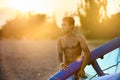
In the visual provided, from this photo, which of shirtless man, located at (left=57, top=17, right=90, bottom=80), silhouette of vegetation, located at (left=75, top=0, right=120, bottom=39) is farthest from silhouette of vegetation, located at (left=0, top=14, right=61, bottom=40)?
shirtless man, located at (left=57, top=17, right=90, bottom=80)

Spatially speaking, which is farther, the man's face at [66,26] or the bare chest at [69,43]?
the bare chest at [69,43]

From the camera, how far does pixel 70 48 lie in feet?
21.7

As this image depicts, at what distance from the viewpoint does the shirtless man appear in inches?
248

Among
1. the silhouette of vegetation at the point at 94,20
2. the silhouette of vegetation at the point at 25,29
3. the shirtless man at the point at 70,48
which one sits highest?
the silhouette of vegetation at the point at 25,29

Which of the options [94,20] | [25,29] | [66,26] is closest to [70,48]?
[66,26]

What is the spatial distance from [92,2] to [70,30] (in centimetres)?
3935

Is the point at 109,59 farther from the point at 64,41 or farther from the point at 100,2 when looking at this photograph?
the point at 100,2

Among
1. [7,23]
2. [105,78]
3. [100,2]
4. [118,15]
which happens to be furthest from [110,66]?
[7,23]

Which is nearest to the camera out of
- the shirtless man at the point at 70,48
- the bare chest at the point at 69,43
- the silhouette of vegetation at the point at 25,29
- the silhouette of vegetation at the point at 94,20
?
the shirtless man at the point at 70,48

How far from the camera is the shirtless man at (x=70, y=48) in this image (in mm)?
6297

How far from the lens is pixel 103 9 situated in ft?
147

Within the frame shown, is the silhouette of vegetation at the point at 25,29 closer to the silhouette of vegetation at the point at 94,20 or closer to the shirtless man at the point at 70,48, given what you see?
the silhouette of vegetation at the point at 94,20

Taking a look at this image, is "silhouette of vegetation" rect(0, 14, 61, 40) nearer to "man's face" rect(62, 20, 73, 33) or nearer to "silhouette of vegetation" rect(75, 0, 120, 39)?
"silhouette of vegetation" rect(75, 0, 120, 39)

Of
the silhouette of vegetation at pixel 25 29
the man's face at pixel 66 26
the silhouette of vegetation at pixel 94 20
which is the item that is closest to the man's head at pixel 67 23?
the man's face at pixel 66 26
